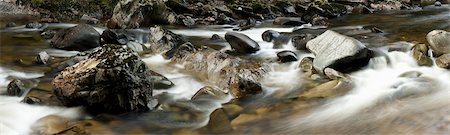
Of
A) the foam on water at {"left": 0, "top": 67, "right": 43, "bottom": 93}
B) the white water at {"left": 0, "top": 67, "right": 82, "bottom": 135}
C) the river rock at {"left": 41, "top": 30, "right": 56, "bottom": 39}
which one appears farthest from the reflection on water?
the river rock at {"left": 41, "top": 30, "right": 56, "bottom": 39}

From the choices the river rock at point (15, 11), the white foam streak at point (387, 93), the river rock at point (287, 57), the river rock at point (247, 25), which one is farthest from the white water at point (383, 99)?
the river rock at point (15, 11)

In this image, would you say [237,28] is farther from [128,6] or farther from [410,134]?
[410,134]

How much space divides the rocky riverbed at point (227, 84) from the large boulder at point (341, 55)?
0.06 ft

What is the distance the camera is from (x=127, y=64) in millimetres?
4695

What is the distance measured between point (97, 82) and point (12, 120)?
104 centimetres

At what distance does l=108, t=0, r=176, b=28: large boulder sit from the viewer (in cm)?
1125

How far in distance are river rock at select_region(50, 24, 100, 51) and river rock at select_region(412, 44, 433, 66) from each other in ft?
19.8

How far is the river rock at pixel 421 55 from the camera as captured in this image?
6.61 meters

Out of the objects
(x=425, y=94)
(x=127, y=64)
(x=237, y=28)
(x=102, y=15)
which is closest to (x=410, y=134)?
(x=425, y=94)

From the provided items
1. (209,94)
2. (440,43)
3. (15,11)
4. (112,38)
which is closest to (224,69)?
(209,94)

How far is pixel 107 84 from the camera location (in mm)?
4500

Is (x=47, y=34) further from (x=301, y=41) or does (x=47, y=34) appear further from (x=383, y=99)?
(x=383, y=99)

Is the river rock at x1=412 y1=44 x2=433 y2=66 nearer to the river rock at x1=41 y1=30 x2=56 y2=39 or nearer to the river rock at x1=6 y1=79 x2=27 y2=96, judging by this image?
the river rock at x1=6 y1=79 x2=27 y2=96

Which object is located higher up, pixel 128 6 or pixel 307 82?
pixel 128 6
